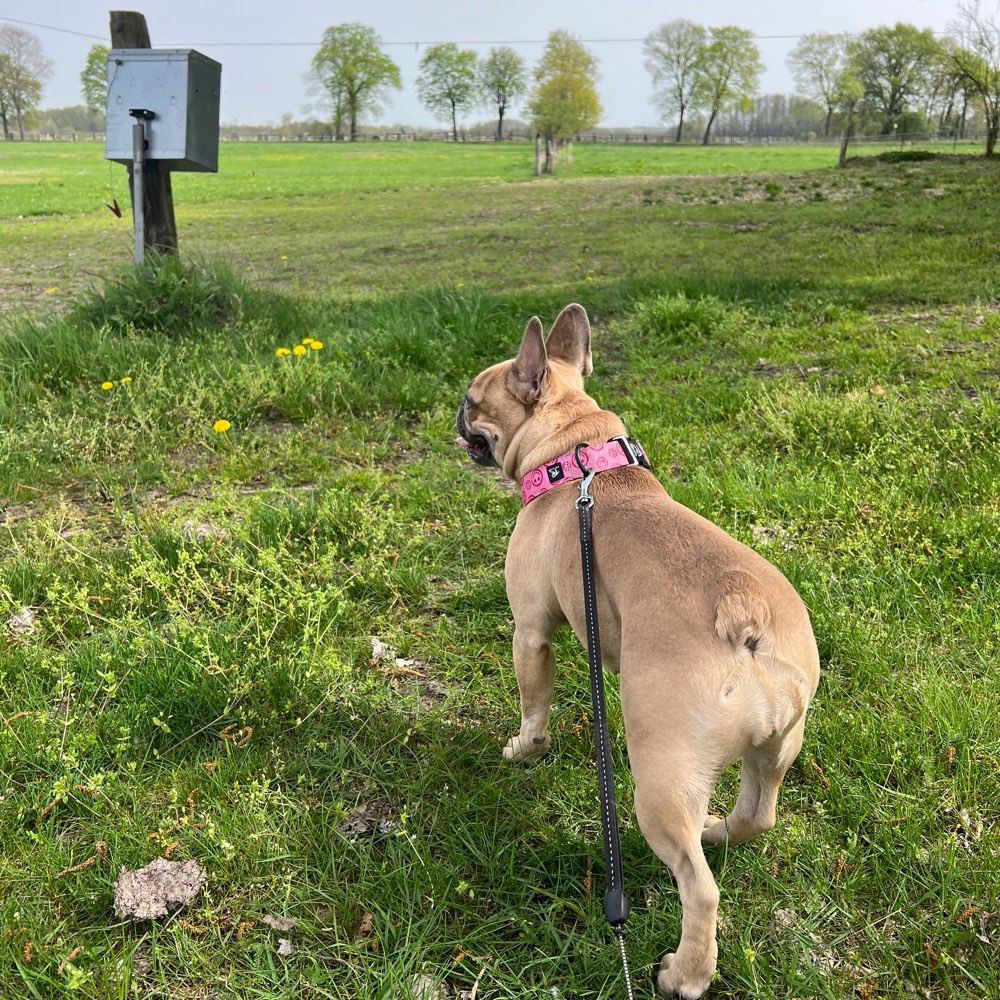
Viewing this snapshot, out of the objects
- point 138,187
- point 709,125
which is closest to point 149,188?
point 138,187

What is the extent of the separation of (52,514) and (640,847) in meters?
3.52

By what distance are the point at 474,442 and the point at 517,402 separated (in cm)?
33

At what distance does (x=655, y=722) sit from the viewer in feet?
6.32

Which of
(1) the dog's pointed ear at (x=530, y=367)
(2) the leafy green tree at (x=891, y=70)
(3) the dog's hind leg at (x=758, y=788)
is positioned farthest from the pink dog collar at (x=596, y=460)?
(2) the leafy green tree at (x=891, y=70)

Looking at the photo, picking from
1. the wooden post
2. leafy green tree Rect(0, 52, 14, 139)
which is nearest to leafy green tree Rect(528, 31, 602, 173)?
leafy green tree Rect(0, 52, 14, 139)

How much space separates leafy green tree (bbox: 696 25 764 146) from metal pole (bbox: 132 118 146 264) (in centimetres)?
8808

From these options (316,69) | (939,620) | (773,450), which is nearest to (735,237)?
(773,450)

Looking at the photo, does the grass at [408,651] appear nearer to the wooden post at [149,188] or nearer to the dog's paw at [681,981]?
the dog's paw at [681,981]

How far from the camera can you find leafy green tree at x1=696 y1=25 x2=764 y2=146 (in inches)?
3236

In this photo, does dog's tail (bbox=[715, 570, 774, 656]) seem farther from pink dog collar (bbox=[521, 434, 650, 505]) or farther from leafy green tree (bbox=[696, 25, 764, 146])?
leafy green tree (bbox=[696, 25, 764, 146])

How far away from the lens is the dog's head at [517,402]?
3.08m

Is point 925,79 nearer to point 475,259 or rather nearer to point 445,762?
point 475,259

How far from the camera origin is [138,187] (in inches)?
275

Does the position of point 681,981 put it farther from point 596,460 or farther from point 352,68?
point 352,68
